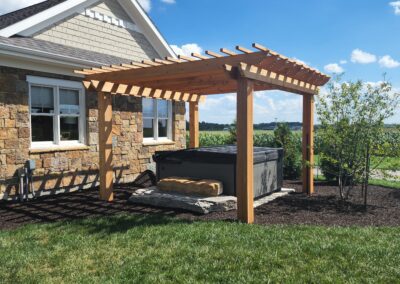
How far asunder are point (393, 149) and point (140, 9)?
876 cm

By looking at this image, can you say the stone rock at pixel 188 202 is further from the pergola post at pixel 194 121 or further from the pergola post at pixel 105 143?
the pergola post at pixel 194 121

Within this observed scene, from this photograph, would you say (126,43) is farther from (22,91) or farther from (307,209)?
(307,209)

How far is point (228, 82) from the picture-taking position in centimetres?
800

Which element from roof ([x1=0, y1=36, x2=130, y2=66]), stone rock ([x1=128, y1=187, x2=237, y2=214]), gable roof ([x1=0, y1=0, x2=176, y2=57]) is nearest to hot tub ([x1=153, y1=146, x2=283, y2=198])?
stone rock ([x1=128, y1=187, x2=237, y2=214])

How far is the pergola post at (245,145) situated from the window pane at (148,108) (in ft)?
19.2

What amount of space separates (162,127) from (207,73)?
5.72 m

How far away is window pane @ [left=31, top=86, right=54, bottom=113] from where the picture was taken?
26.2 ft

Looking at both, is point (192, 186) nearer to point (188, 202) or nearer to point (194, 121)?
point (188, 202)

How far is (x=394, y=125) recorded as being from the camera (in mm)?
7141

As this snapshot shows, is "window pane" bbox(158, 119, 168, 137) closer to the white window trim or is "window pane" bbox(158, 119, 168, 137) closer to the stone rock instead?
the white window trim

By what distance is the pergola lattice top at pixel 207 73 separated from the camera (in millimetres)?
5461

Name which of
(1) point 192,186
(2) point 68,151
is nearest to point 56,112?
(2) point 68,151

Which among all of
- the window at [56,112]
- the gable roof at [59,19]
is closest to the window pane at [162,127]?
the gable roof at [59,19]

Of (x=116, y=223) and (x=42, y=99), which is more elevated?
(x=42, y=99)
